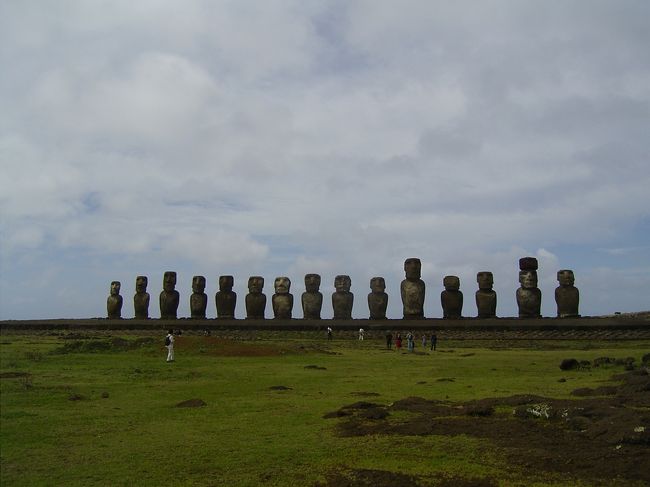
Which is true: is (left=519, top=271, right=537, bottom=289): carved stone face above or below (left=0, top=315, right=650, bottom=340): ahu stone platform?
above

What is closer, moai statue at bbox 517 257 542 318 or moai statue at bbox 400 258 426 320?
moai statue at bbox 517 257 542 318

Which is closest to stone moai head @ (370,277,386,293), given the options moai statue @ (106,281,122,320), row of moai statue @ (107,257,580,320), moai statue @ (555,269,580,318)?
row of moai statue @ (107,257,580,320)

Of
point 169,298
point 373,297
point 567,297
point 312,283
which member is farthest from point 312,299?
point 567,297

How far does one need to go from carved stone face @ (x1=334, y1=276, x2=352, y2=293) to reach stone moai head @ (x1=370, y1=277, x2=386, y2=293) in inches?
46.1

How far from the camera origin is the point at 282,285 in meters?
35.9

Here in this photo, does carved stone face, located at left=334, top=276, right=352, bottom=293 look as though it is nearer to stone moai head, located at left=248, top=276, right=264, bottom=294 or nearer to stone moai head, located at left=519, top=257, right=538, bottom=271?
stone moai head, located at left=248, top=276, right=264, bottom=294

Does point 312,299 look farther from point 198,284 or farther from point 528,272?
point 528,272

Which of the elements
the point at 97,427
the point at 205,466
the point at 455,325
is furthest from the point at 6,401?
the point at 455,325

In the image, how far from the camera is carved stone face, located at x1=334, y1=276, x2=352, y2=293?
34719 mm

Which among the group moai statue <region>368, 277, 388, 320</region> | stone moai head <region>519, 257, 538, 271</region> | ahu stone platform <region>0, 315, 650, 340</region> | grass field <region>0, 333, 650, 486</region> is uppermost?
stone moai head <region>519, 257, 538, 271</region>

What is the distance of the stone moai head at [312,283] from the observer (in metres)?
35.4

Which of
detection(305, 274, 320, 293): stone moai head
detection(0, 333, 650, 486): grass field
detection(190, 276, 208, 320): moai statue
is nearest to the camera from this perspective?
detection(0, 333, 650, 486): grass field

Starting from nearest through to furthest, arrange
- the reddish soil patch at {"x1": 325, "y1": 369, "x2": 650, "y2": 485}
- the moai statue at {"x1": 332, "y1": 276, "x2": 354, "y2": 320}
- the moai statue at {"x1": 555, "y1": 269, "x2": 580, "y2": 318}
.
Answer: the reddish soil patch at {"x1": 325, "y1": 369, "x2": 650, "y2": 485} → the moai statue at {"x1": 555, "y1": 269, "x2": 580, "y2": 318} → the moai statue at {"x1": 332, "y1": 276, "x2": 354, "y2": 320}

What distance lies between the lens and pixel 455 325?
103 ft
